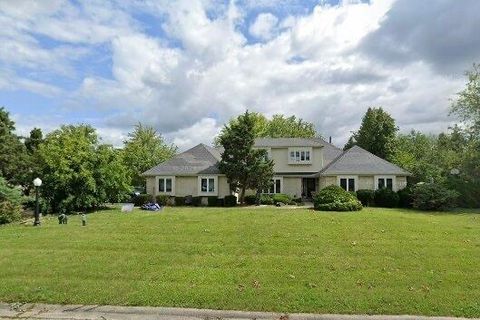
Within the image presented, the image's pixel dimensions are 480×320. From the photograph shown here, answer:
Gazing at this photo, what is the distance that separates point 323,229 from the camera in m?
17.1

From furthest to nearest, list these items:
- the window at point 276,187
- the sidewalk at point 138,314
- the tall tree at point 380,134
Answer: the tall tree at point 380,134 → the window at point 276,187 → the sidewalk at point 138,314

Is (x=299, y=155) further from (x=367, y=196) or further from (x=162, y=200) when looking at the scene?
(x=162, y=200)

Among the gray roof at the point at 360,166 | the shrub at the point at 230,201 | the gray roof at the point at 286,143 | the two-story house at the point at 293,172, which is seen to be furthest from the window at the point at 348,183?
the shrub at the point at 230,201

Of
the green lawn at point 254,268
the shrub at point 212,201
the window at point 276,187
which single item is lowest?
the green lawn at point 254,268

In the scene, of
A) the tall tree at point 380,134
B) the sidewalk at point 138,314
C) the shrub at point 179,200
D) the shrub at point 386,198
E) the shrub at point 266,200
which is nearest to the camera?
the sidewalk at point 138,314

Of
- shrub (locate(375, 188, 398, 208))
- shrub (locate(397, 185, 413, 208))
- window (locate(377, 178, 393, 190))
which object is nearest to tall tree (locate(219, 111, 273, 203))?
shrub (locate(375, 188, 398, 208))

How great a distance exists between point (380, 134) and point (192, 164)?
101 ft

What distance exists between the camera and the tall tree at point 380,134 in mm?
57906

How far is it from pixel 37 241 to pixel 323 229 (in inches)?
440

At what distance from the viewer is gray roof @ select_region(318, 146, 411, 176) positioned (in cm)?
3616

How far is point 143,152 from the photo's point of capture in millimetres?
54969

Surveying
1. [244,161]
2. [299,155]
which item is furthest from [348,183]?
[244,161]

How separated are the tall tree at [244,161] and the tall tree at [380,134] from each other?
91.0 ft

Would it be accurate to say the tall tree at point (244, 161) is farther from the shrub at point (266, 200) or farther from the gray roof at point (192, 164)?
the gray roof at point (192, 164)
